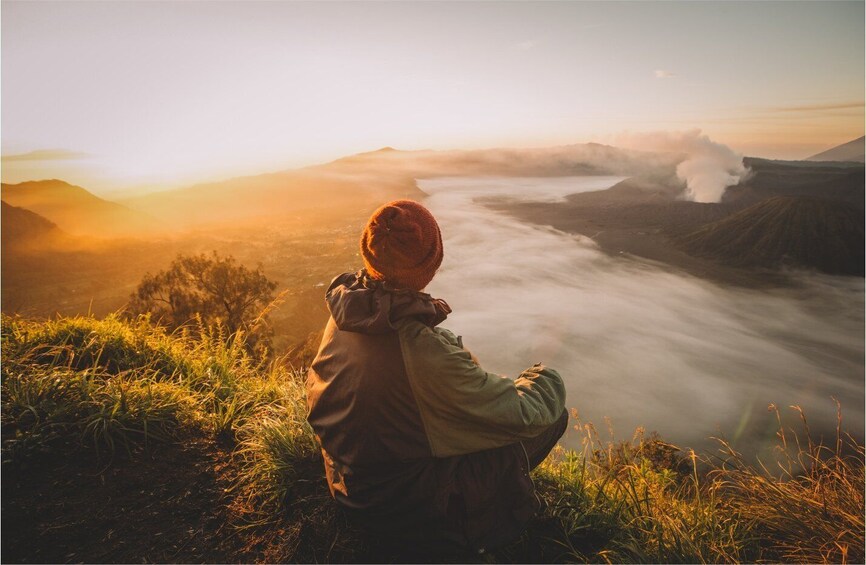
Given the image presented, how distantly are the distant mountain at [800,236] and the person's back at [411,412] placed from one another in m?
173

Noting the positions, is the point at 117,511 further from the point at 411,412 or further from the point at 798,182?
Result: the point at 798,182

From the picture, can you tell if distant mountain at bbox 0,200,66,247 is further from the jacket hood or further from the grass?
the jacket hood

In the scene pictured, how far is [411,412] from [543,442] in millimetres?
1174

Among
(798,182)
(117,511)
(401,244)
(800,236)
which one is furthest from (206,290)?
(798,182)

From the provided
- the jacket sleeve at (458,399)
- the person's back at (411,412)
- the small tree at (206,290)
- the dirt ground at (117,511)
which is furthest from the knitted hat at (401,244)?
the small tree at (206,290)

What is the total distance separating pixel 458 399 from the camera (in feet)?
6.95

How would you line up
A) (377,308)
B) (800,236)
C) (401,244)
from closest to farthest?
(377,308) < (401,244) < (800,236)

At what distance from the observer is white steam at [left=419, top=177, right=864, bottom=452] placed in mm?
81750

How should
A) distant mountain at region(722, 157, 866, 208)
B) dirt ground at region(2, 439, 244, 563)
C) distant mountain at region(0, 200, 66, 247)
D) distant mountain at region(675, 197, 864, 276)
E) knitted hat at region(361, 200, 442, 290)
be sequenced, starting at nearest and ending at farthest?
1. knitted hat at region(361, 200, 442, 290)
2. dirt ground at region(2, 439, 244, 563)
3. distant mountain at region(0, 200, 66, 247)
4. distant mountain at region(675, 197, 864, 276)
5. distant mountain at region(722, 157, 866, 208)

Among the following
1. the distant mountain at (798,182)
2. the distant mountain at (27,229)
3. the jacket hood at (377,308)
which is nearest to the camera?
the jacket hood at (377,308)

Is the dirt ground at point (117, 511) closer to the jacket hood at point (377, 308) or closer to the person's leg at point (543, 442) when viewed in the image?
the jacket hood at point (377, 308)

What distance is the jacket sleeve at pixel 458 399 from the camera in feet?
6.82

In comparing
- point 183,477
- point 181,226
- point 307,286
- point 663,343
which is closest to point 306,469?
point 183,477

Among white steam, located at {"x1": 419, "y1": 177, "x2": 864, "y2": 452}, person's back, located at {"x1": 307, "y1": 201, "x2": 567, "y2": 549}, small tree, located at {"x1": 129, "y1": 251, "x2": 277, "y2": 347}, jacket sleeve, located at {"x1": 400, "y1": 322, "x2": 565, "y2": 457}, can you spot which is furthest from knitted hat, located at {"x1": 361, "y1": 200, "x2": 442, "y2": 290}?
white steam, located at {"x1": 419, "y1": 177, "x2": 864, "y2": 452}
